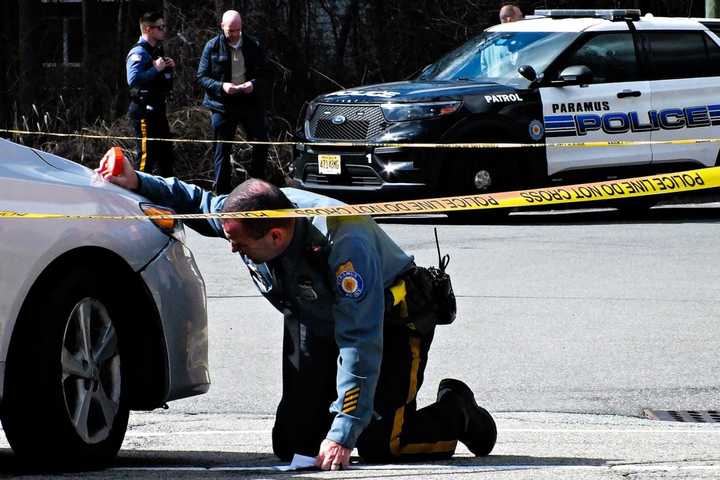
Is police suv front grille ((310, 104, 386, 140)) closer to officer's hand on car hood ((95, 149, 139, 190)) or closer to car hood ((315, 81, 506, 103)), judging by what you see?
car hood ((315, 81, 506, 103))

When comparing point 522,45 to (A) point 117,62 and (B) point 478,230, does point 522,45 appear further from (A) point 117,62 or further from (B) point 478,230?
(A) point 117,62

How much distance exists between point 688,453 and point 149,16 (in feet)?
35.0

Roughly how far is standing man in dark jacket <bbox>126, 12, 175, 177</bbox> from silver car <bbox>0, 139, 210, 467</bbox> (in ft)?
32.7

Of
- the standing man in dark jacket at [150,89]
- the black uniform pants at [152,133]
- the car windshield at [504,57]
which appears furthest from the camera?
the black uniform pants at [152,133]

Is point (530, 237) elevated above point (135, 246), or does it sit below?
below

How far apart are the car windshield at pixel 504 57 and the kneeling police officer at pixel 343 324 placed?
8.71m

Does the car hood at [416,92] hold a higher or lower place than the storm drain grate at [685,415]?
higher

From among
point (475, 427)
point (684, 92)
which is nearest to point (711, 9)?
point (684, 92)

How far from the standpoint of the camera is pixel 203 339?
18.2 feet

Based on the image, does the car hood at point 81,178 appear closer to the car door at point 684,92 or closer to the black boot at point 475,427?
the black boot at point 475,427

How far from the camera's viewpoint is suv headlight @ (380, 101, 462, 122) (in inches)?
526

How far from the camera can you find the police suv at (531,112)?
13.4 m

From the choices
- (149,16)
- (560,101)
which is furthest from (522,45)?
(149,16)

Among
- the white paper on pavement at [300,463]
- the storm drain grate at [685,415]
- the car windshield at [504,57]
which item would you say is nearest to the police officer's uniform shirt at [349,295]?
the white paper on pavement at [300,463]
